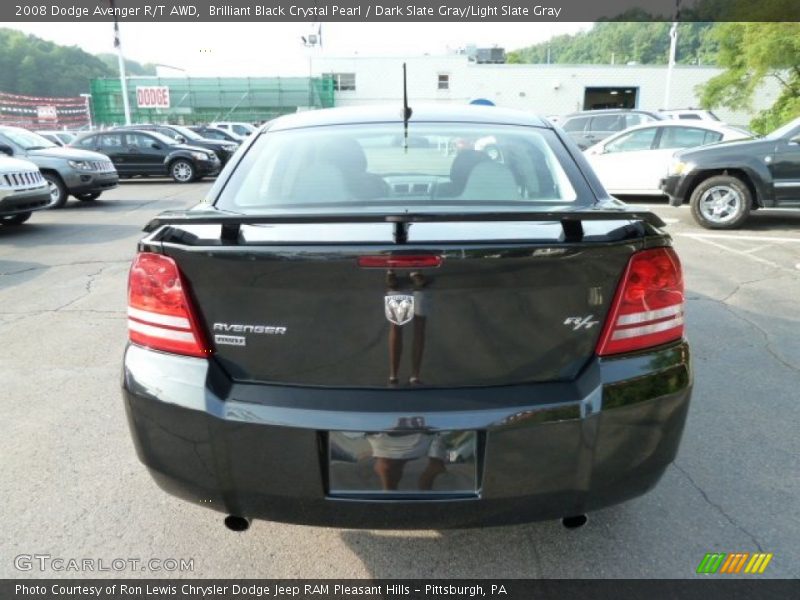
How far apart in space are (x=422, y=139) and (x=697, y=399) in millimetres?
2241

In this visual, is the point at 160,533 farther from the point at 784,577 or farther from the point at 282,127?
the point at 784,577

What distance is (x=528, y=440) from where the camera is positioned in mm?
1790

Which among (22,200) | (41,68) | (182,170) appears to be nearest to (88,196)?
(22,200)

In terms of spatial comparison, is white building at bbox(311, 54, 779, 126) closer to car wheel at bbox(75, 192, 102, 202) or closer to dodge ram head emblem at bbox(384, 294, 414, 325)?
car wheel at bbox(75, 192, 102, 202)

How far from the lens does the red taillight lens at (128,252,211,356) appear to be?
189 centimetres

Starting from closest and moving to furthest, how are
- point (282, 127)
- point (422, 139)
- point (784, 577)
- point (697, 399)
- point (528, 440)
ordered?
1. point (528, 440)
2. point (784, 577)
3. point (422, 139)
4. point (282, 127)
5. point (697, 399)

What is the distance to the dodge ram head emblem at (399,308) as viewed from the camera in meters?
1.78

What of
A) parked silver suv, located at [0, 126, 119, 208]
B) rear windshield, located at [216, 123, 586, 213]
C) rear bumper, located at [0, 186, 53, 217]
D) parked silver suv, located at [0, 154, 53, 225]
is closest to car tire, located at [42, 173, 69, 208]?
parked silver suv, located at [0, 126, 119, 208]

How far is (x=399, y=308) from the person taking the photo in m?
1.79

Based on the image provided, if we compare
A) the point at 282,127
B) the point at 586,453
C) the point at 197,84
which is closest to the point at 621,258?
the point at 586,453

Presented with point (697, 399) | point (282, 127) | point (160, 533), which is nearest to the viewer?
point (160, 533)

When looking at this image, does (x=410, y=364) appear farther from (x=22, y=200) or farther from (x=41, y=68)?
(x=41, y=68)

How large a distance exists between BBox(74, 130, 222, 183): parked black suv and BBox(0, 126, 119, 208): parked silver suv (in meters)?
4.77

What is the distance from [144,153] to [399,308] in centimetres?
1767
